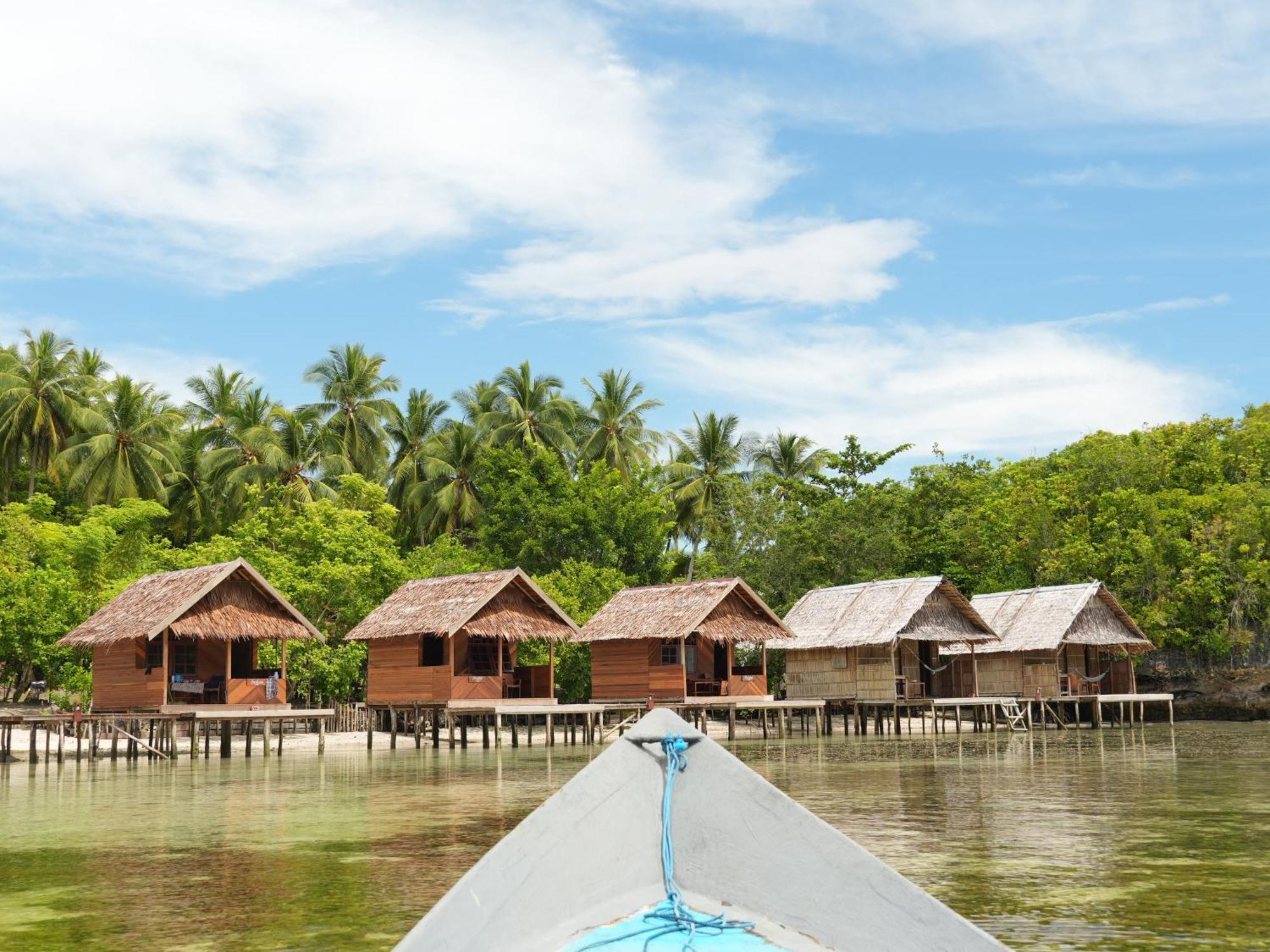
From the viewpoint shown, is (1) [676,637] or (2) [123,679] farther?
(1) [676,637]

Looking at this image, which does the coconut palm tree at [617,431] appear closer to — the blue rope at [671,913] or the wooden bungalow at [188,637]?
the wooden bungalow at [188,637]

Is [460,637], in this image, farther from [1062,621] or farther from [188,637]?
[1062,621]

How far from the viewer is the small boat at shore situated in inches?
193

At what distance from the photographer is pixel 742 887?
5156 mm

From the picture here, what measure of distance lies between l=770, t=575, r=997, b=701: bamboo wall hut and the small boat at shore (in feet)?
97.2

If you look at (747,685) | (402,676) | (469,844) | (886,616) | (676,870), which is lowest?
(469,844)

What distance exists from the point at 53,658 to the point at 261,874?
2480 cm

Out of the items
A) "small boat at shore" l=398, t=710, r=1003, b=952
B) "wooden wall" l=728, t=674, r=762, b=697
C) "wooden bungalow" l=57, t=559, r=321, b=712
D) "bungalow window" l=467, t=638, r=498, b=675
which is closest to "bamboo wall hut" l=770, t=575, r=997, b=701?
"wooden wall" l=728, t=674, r=762, b=697

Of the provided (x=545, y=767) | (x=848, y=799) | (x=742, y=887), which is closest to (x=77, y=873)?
(x=742, y=887)

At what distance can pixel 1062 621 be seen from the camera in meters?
37.5

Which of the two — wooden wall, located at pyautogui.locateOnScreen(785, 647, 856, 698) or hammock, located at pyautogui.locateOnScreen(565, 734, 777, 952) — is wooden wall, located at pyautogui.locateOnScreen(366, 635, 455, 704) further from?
hammock, located at pyautogui.locateOnScreen(565, 734, 777, 952)

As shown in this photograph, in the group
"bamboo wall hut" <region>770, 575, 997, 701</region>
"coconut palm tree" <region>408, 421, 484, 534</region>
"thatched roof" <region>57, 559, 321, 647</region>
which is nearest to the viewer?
"thatched roof" <region>57, 559, 321, 647</region>

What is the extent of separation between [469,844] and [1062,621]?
2962cm

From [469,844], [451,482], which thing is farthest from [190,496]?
[469,844]
